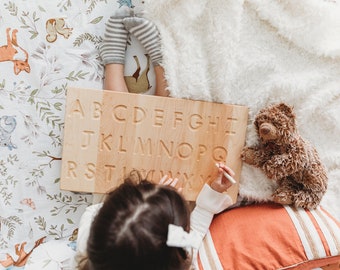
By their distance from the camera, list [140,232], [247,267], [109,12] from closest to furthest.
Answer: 1. [140,232]
2. [247,267]
3. [109,12]

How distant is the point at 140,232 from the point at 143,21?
1.73 ft

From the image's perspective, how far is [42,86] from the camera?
1073mm

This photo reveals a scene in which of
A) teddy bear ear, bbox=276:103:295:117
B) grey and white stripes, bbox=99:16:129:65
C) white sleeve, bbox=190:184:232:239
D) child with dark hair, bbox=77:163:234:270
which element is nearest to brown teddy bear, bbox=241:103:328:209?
teddy bear ear, bbox=276:103:295:117

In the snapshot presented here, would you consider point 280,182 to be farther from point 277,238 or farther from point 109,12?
point 109,12

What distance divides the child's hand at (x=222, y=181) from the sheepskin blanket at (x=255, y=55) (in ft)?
0.16

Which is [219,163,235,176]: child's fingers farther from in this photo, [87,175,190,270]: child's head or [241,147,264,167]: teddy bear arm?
[87,175,190,270]: child's head

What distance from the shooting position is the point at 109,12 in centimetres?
106

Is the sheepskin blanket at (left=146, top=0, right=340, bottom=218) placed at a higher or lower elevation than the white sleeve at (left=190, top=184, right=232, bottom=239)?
higher

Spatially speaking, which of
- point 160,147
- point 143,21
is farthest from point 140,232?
point 143,21

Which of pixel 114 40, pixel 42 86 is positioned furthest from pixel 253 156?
pixel 42 86

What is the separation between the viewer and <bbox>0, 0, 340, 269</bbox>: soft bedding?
101 centimetres

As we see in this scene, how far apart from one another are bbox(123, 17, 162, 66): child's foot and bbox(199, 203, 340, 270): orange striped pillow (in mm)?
442

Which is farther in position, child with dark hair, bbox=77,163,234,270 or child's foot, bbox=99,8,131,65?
child's foot, bbox=99,8,131,65

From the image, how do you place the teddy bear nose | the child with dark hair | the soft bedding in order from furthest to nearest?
the soft bedding, the teddy bear nose, the child with dark hair
